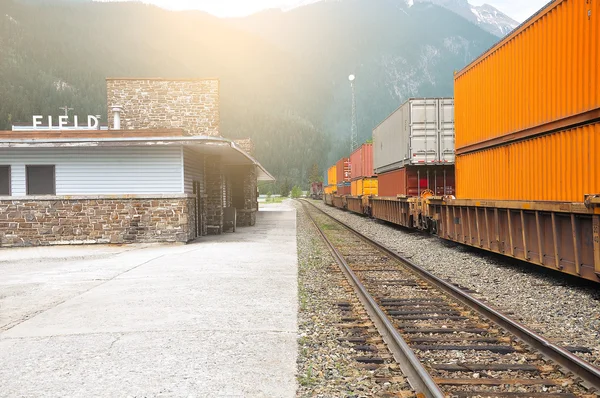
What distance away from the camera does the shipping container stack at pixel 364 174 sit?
27930 mm

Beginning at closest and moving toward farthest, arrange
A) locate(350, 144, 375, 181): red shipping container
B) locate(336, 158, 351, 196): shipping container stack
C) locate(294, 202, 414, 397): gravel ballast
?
locate(294, 202, 414, 397): gravel ballast
locate(350, 144, 375, 181): red shipping container
locate(336, 158, 351, 196): shipping container stack

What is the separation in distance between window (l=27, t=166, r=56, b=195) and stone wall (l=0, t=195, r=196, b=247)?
1.23 feet

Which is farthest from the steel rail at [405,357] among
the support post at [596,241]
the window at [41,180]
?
the window at [41,180]

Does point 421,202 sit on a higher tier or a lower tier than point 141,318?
higher

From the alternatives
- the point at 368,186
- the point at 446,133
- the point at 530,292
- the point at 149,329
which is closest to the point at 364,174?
the point at 368,186

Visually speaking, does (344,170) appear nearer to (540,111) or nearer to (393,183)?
(393,183)

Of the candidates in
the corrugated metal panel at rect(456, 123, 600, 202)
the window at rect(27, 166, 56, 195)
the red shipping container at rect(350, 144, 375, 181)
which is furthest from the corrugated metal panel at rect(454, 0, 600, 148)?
the red shipping container at rect(350, 144, 375, 181)

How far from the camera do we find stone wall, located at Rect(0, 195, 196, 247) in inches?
608

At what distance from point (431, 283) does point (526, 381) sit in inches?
178

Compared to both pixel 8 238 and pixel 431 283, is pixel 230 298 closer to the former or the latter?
pixel 431 283

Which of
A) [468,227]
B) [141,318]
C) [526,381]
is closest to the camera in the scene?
[526,381]

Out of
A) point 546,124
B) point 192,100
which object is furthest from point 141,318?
point 192,100

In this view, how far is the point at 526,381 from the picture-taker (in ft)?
13.1

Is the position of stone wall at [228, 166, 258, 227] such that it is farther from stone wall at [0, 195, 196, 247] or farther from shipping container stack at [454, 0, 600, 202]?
shipping container stack at [454, 0, 600, 202]
